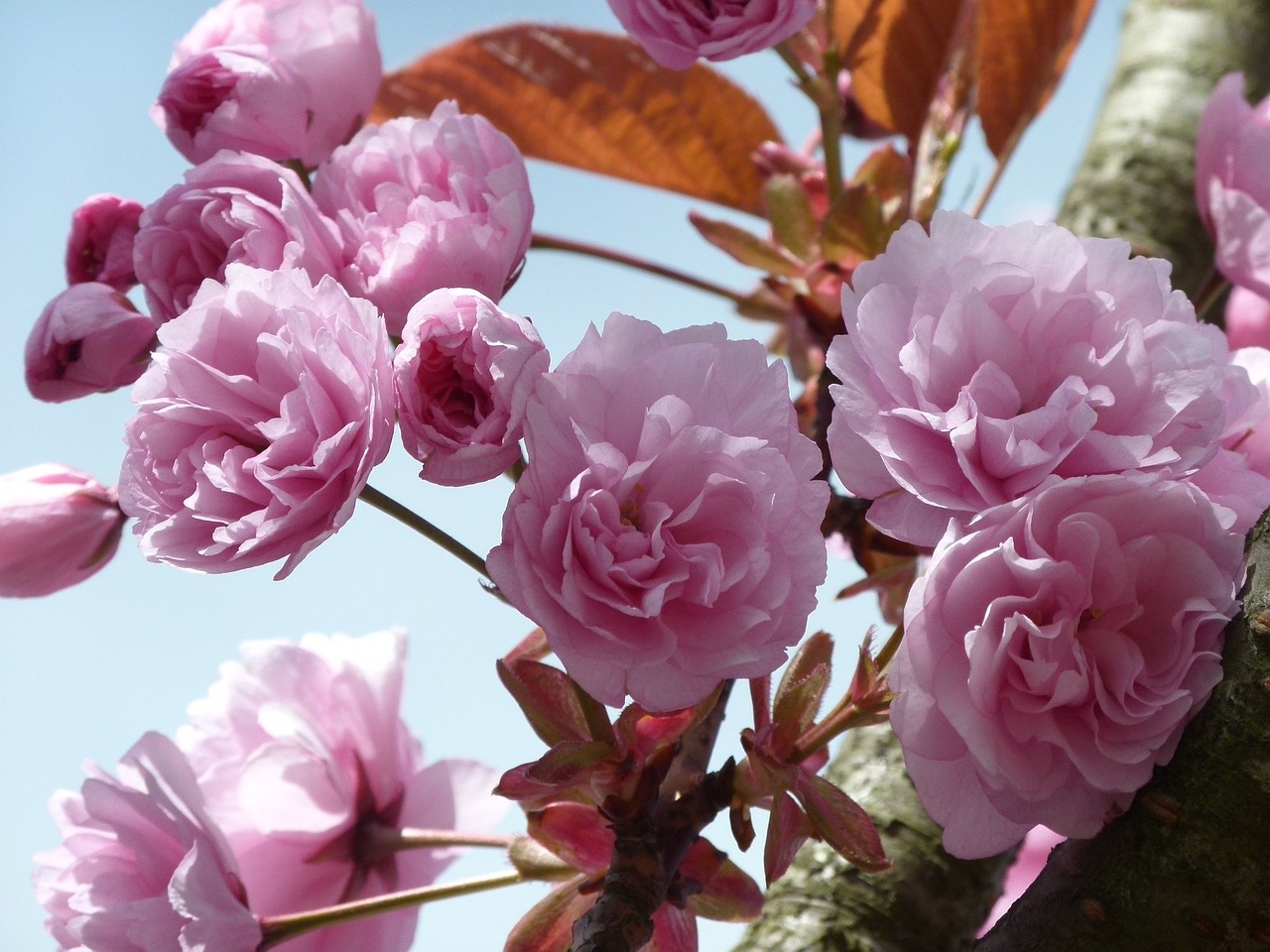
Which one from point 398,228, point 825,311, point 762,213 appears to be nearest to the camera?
point 398,228

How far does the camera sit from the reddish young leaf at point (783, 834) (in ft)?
1.61

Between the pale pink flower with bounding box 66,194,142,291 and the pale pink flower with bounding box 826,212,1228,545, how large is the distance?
370mm

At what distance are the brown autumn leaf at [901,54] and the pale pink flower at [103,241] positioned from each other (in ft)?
1.64

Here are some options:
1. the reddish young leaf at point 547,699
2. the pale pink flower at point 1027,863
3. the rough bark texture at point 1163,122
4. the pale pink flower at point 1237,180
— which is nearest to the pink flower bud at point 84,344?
the reddish young leaf at point 547,699

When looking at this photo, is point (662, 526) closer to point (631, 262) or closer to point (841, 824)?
point (841, 824)

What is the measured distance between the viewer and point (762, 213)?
1.02 metres

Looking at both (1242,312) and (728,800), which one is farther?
(1242,312)

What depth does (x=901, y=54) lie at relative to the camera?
35.6 inches

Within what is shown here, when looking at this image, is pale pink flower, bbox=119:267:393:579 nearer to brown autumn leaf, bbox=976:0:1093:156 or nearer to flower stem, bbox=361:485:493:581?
flower stem, bbox=361:485:493:581

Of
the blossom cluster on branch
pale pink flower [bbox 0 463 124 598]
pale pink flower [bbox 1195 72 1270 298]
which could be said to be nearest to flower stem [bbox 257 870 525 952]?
the blossom cluster on branch

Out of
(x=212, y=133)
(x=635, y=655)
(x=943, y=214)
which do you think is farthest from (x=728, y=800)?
(x=212, y=133)

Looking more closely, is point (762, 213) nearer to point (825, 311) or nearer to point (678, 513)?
point (825, 311)

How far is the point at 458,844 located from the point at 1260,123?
636 millimetres

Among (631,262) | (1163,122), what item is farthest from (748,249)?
(1163,122)
